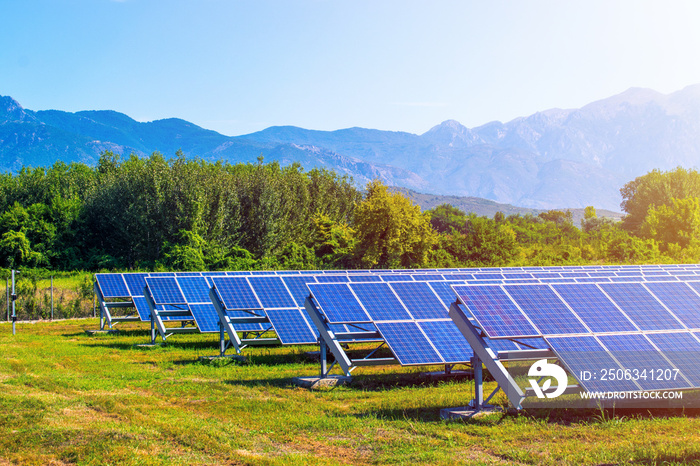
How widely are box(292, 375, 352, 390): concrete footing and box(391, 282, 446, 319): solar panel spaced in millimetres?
2384

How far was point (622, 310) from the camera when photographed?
12414 mm

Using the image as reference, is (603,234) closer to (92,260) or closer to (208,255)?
(208,255)

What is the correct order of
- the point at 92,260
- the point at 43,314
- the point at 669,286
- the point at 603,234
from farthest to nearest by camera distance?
1. the point at 603,234
2. the point at 92,260
3. the point at 43,314
4. the point at 669,286

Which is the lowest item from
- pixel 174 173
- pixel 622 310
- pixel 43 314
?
Result: pixel 43 314

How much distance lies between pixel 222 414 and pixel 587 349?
7031 millimetres

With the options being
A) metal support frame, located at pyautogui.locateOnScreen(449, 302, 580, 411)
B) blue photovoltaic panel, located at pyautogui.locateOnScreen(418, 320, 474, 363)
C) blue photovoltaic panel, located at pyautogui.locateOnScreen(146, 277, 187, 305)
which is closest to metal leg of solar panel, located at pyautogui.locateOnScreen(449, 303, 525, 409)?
metal support frame, located at pyautogui.locateOnScreen(449, 302, 580, 411)

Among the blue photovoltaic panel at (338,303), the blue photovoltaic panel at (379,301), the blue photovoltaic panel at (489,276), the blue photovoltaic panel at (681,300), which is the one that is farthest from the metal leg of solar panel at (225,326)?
the blue photovoltaic panel at (489,276)

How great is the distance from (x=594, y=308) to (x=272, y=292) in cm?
1139

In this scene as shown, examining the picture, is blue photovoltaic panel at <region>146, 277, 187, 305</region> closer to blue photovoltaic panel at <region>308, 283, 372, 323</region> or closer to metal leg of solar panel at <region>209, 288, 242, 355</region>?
metal leg of solar panel at <region>209, 288, 242, 355</region>

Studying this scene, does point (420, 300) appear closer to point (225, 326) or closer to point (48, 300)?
point (225, 326)

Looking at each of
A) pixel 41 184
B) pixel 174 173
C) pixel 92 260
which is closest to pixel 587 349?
pixel 174 173

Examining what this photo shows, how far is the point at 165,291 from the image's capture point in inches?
974

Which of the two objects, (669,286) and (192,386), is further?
(192,386)

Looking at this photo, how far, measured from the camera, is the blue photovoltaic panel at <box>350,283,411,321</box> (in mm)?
15133
